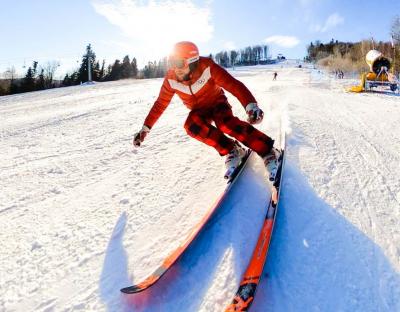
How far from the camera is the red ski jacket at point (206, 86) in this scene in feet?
A: 12.2

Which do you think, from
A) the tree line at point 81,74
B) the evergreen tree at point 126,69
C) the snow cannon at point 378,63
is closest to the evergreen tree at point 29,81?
the tree line at point 81,74

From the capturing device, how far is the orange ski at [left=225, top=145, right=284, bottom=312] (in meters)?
1.96

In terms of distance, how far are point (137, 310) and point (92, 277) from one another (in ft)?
1.66

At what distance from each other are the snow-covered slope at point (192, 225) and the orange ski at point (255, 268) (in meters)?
0.09

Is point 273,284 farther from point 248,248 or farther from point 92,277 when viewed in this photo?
point 92,277

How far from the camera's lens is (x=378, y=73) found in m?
16.2

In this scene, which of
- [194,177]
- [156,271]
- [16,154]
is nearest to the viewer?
[156,271]

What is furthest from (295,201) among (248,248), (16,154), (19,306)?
(16,154)

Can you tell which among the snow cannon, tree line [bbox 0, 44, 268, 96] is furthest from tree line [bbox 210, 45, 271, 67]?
the snow cannon

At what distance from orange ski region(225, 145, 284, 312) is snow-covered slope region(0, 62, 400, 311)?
85mm

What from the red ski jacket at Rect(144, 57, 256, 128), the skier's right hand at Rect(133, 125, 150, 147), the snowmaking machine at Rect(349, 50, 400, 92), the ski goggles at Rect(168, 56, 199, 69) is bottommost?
the skier's right hand at Rect(133, 125, 150, 147)

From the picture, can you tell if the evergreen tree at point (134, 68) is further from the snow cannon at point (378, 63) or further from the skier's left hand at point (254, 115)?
the skier's left hand at point (254, 115)

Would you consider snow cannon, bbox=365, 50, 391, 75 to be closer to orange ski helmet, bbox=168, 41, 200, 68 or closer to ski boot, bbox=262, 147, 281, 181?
ski boot, bbox=262, 147, 281, 181

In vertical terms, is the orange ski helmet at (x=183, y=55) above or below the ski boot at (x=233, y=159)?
above
